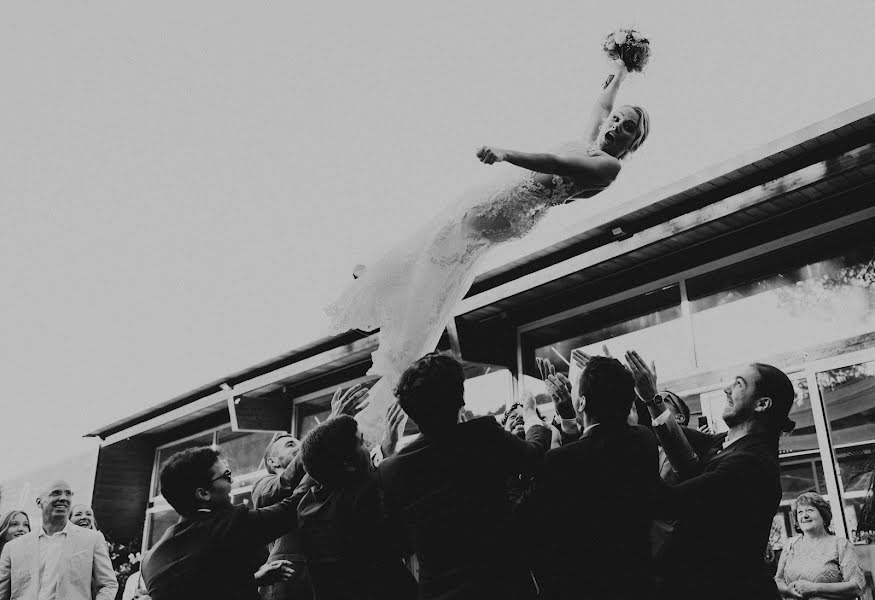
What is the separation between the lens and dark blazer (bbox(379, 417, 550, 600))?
200cm

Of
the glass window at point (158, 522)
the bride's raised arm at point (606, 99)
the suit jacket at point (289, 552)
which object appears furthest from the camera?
the glass window at point (158, 522)

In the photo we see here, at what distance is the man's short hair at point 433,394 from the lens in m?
2.19

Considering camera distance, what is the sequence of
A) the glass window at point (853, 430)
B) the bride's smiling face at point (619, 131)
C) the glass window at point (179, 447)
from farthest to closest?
the glass window at point (179, 447)
the glass window at point (853, 430)
the bride's smiling face at point (619, 131)

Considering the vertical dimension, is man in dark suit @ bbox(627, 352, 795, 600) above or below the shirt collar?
above

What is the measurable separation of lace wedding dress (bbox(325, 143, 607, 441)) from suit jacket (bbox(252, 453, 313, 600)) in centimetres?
34

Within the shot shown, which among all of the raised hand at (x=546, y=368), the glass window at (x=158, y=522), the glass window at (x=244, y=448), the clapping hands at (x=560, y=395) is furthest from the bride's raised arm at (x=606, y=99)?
the glass window at (x=158, y=522)

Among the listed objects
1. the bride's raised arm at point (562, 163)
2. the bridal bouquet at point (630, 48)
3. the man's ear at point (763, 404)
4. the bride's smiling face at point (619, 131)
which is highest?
the bridal bouquet at point (630, 48)

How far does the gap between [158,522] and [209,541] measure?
38.0ft

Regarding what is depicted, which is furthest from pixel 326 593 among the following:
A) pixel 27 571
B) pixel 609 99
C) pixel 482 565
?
pixel 27 571

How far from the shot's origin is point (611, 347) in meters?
7.00

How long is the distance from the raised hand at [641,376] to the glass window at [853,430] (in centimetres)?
362

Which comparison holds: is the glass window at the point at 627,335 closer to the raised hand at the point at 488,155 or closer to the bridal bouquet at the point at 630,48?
the bridal bouquet at the point at 630,48

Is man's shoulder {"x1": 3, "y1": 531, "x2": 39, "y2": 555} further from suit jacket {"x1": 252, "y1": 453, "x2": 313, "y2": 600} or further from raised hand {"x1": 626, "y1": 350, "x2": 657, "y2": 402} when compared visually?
raised hand {"x1": 626, "y1": 350, "x2": 657, "y2": 402}

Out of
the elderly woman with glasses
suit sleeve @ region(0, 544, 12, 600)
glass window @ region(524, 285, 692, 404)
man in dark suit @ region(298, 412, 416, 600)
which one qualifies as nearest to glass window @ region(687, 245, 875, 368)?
glass window @ region(524, 285, 692, 404)
